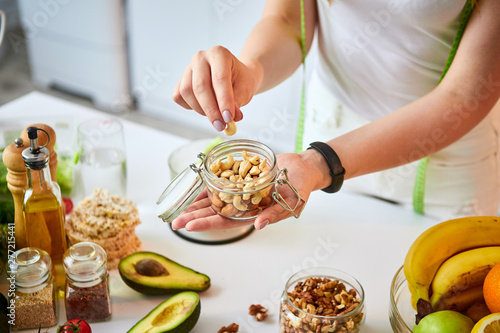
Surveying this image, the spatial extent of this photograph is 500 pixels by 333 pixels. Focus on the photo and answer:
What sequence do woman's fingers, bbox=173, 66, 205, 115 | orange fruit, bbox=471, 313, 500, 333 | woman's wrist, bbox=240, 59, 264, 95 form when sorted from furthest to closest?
woman's wrist, bbox=240, 59, 264, 95 < woman's fingers, bbox=173, 66, 205, 115 < orange fruit, bbox=471, 313, 500, 333

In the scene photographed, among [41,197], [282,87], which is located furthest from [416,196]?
[282,87]

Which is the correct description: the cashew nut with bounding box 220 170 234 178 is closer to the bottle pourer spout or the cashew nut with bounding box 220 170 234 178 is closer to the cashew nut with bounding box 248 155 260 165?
the cashew nut with bounding box 248 155 260 165

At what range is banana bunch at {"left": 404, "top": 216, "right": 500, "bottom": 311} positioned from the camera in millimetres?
810

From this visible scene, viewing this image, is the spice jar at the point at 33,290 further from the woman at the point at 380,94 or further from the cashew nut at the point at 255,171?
the cashew nut at the point at 255,171

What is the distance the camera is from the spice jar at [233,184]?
821 mm

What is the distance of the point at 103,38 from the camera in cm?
305

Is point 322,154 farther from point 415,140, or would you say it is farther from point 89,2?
point 89,2

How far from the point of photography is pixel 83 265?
0.87 metres

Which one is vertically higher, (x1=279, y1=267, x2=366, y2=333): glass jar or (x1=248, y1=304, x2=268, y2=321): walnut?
(x1=279, y1=267, x2=366, y2=333): glass jar

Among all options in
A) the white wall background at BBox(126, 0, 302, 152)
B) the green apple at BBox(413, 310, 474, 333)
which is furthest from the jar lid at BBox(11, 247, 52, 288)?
the white wall background at BBox(126, 0, 302, 152)

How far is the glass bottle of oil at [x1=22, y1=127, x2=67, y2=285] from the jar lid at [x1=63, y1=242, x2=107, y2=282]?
0.22 feet

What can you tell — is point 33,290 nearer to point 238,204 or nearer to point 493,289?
point 238,204

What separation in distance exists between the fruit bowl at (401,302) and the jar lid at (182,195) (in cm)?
35

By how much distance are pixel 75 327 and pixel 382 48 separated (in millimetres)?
853
